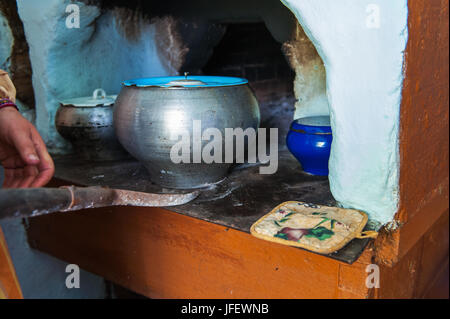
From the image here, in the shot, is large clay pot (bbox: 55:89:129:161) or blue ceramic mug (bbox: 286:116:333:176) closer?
blue ceramic mug (bbox: 286:116:333:176)

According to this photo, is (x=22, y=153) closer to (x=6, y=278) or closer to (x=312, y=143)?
(x=6, y=278)

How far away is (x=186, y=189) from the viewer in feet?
3.30

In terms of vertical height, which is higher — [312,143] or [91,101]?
[91,101]

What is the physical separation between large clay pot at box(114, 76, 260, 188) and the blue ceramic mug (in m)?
0.14

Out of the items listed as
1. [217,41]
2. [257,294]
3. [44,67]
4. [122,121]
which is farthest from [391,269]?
[44,67]

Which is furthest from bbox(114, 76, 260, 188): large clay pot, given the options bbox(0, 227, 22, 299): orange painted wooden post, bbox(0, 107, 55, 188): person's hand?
bbox(0, 227, 22, 299): orange painted wooden post

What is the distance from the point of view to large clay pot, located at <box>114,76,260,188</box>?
0.91 m

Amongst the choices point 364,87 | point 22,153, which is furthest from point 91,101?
point 364,87

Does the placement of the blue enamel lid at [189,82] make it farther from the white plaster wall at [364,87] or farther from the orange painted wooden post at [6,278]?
the orange painted wooden post at [6,278]

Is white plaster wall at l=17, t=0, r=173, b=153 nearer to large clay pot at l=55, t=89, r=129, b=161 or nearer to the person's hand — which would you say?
large clay pot at l=55, t=89, r=129, b=161

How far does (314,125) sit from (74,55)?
82 centimetres

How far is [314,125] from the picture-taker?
1.07 metres

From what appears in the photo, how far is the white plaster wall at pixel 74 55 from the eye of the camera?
118cm

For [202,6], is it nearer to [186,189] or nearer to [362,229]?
[186,189]
